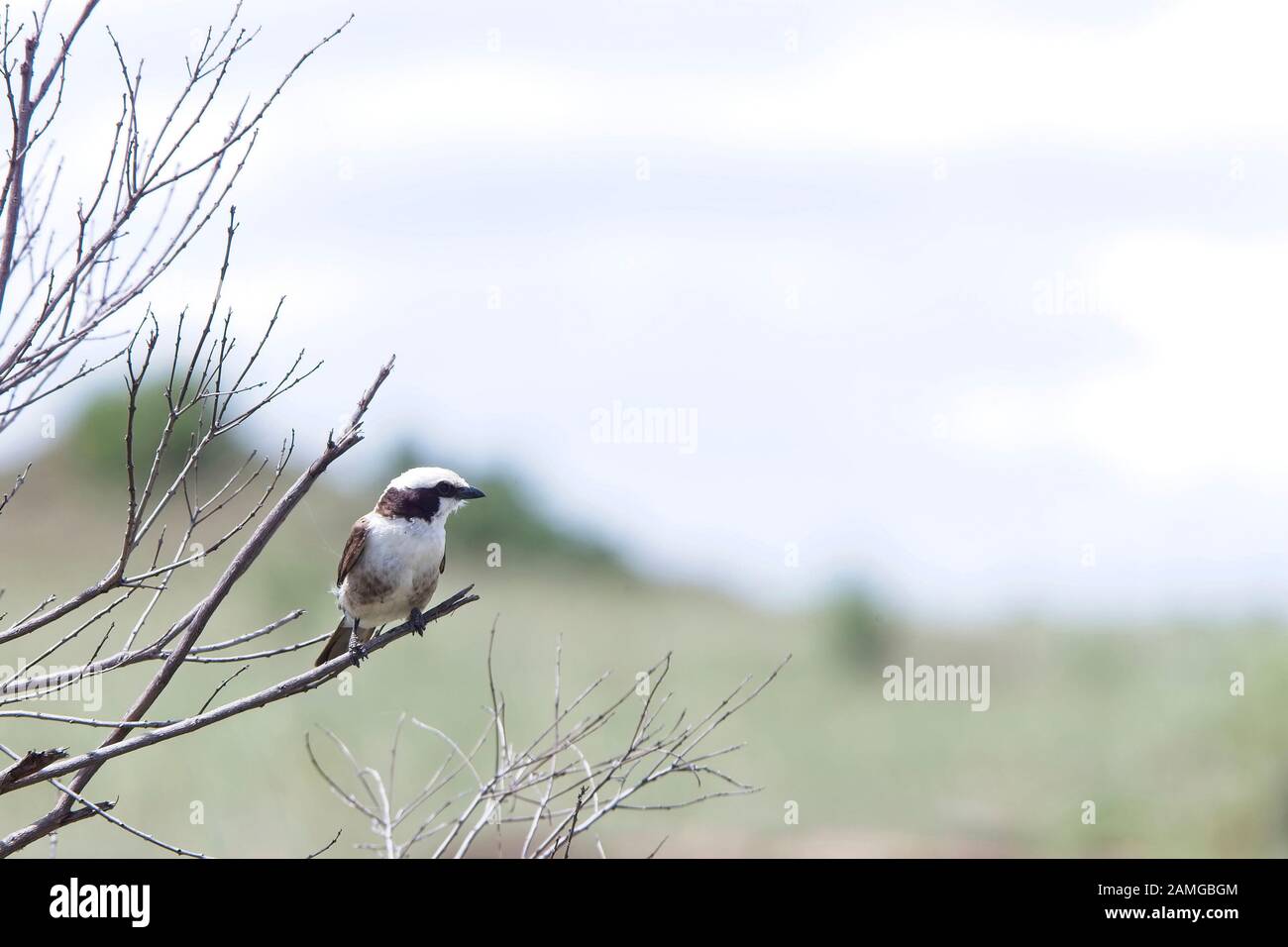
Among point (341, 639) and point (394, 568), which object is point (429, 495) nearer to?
point (394, 568)

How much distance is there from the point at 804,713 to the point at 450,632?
7847mm

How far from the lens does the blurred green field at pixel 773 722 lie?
1795 centimetres

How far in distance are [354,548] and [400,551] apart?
27 cm

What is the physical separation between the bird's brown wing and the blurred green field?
653 centimetres

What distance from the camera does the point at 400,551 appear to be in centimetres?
505

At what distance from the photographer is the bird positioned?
5.05m

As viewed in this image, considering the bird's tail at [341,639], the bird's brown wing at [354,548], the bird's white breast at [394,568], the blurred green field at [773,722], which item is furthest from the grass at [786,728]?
the bird's white breast at [394,568]

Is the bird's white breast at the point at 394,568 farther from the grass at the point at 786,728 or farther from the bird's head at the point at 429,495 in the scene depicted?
the grass at the point at 786,728

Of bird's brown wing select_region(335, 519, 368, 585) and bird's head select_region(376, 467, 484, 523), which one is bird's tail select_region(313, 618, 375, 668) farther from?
bird's head select_region(376, 467, 484, 523)

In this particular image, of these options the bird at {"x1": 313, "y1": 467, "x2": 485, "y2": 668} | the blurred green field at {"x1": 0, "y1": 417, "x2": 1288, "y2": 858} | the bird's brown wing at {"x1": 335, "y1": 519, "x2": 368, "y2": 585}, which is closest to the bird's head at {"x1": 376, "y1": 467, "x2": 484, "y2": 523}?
the bird at {"x1": 313, "y1": 467, "x2": 485, "y2": 668}

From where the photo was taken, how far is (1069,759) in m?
23.1

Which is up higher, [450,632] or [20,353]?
[20,353]

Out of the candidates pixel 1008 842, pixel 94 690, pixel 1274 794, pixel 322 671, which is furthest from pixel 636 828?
pixel 322 671
